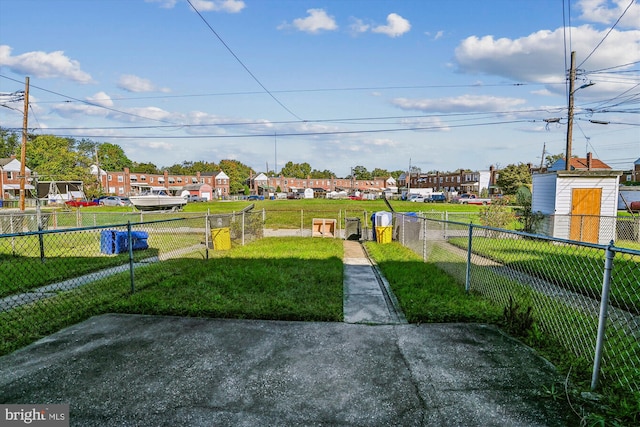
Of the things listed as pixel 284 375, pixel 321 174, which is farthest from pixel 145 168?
pixel 284 375

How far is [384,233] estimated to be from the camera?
46.1 feet

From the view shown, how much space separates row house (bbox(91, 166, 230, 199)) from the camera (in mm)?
76250

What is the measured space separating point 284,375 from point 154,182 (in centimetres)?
9478

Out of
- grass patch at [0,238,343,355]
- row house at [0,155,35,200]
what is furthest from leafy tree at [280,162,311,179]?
grass patch at [0,238,343,355]

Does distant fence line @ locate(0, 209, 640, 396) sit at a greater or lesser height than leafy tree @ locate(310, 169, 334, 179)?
lesser

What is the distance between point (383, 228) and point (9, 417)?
12.3 metres

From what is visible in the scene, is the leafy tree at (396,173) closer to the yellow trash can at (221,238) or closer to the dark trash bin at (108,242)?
the yellow trash can at (221,238)

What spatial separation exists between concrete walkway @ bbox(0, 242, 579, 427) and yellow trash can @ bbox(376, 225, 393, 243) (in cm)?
934

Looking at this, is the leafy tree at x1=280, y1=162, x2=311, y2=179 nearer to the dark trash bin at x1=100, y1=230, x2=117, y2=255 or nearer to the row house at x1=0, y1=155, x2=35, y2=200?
the row house at x1=0, y1=155, x2=35, y2=200

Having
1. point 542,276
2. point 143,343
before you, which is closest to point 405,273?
point 542,276

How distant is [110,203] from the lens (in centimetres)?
4734

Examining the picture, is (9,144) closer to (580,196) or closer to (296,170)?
(296,170)

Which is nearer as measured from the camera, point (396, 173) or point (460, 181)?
point (460, 181)

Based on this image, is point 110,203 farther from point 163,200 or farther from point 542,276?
point 542,276
